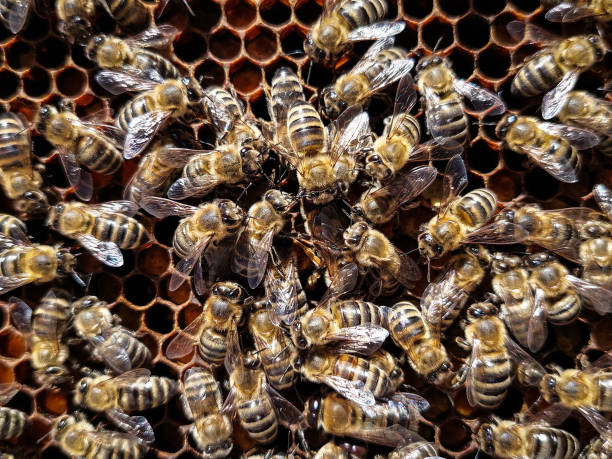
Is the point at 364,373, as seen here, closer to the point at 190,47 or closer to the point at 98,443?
the point at 98,443

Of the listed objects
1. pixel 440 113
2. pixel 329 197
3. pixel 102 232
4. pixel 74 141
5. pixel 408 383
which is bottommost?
pixel 408 383

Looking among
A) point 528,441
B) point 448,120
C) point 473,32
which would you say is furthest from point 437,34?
point 528,441

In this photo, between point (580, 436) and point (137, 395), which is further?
point (580, 436)

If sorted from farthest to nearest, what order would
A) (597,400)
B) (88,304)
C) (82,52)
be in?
1. (82,52)
2. (88,304)
3. (597,400)

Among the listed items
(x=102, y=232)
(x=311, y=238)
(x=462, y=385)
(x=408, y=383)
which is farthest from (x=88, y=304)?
(x=462, y=385)

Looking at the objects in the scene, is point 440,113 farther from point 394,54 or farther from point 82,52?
point 82,52

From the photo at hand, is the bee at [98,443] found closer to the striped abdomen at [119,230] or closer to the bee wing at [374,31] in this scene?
the striped abdomen at [119,230]
